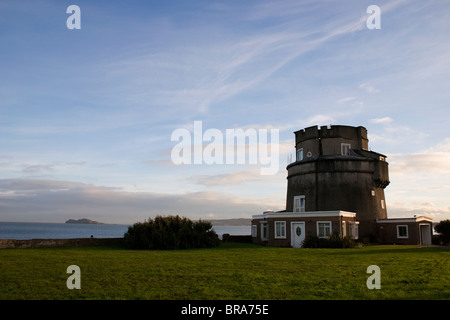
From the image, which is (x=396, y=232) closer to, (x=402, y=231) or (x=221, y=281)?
(x=402, y=231)

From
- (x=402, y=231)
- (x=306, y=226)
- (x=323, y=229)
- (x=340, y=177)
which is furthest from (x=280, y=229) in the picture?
(x=402, y=231)

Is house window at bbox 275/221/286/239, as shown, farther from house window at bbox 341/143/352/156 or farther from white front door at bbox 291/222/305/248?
house window at bbox 341/143/352/156

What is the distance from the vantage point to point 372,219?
40656mm

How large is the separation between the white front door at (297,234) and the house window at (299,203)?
635 cm

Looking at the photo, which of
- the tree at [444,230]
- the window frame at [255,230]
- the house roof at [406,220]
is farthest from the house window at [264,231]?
the tree at [444,230]

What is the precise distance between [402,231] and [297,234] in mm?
11630

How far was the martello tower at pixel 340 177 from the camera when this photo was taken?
133 ft

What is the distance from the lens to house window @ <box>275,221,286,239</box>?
3669cm

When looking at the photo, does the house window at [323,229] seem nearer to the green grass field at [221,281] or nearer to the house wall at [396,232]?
the house wall at [396,232]

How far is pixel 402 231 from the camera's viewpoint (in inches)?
1539

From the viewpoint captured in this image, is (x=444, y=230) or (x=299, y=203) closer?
(x=444, y=230)

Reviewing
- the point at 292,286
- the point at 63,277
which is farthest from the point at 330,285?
the point at 63,277
